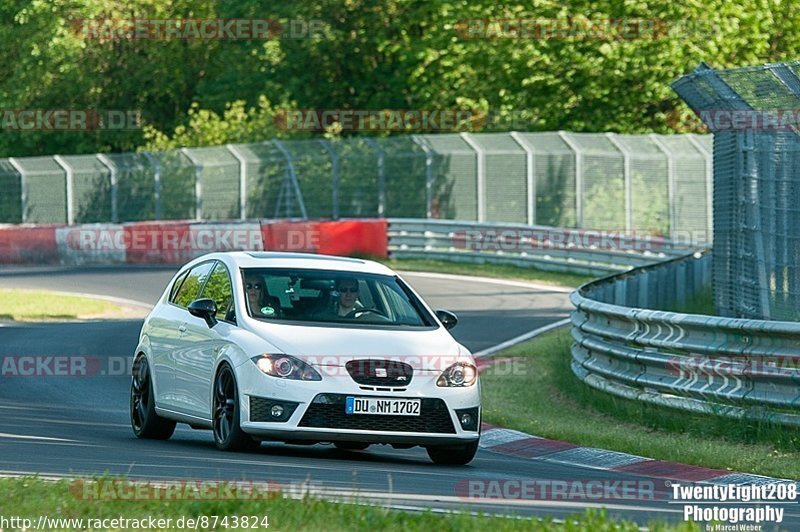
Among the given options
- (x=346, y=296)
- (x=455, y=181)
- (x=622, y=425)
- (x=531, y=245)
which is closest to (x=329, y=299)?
(x=346, y=296)

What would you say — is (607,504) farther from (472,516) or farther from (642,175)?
(642,175)

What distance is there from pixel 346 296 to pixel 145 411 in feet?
6.34

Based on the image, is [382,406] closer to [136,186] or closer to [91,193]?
[136,186]

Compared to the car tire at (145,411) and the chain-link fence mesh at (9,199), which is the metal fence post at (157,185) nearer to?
the chain-link fence mesh at (9,199)

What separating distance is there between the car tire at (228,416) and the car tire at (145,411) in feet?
4.20

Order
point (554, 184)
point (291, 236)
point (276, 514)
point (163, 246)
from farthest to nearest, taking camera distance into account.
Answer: point (554, 184) < point (163, 246) < point (291, 236) < point (276, 514)

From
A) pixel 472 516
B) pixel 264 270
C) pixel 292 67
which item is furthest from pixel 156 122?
pixel 472 516

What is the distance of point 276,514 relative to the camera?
7996 millimetres

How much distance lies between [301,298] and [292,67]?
47790 millimetres

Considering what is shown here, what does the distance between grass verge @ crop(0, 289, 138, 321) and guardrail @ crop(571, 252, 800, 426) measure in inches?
461

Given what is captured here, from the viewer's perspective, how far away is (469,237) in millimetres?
38219

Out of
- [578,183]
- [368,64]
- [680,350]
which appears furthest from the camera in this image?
[368,64]

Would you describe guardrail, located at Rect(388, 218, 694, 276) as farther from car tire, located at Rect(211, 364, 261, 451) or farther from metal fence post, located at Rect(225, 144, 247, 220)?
car tire, located at Rect(211, 364, 261, 451)

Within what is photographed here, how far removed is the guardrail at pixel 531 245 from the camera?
35656mm
